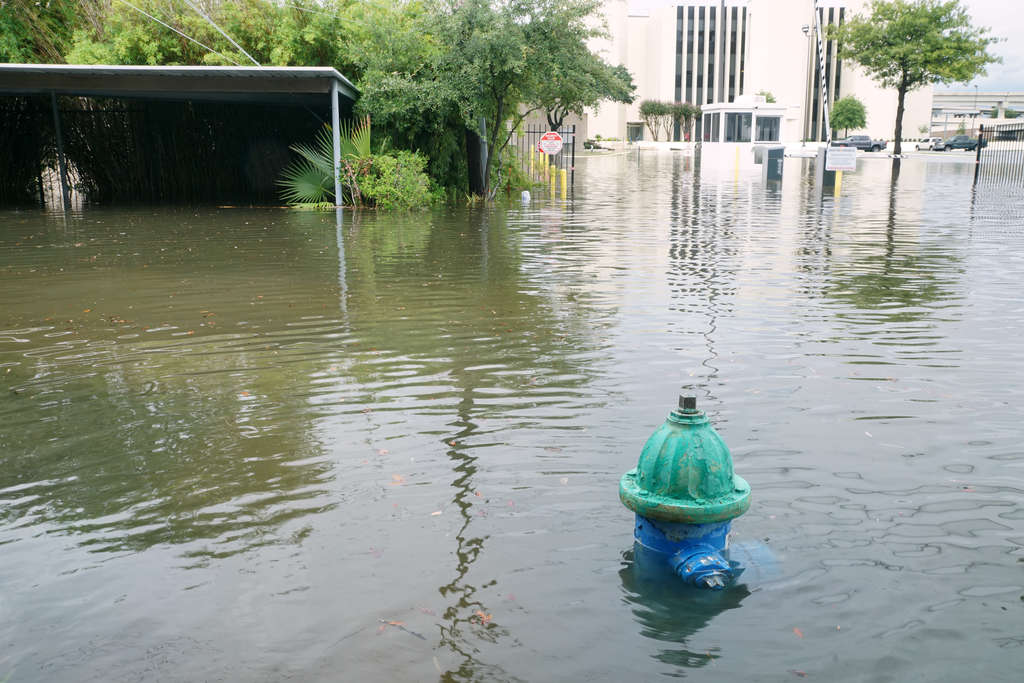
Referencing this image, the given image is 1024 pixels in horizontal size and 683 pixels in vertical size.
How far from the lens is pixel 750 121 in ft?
177

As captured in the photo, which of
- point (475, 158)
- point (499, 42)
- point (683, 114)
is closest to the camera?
point (499, 42)

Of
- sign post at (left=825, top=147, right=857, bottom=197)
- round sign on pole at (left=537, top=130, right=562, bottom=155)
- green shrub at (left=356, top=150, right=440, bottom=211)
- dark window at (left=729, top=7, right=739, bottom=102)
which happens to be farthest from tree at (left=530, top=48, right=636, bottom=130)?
dark window at (left=729, top=7, right=739, bottom=102)

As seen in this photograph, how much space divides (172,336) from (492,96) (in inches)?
642

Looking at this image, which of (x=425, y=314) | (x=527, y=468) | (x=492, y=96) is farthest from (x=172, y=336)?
(x=492, y=96)

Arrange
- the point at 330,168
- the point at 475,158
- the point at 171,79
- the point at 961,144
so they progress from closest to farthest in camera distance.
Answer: the point at 171,79 → the point at 330,168 → the point at 475,158 → the point at 961,144

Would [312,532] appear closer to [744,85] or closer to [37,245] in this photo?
[37,245]

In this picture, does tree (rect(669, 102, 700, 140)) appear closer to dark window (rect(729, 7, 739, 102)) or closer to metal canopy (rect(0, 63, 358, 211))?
dark window (rect(729, 7, 739, 102))

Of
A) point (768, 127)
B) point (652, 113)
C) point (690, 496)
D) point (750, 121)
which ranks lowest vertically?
point (690, 496)

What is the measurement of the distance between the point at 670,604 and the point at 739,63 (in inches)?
4305

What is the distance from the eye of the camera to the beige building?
306 feet

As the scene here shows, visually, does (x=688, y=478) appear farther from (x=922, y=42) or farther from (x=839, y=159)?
(x=922, y=42)

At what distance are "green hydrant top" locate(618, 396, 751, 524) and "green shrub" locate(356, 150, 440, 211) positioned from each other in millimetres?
19784

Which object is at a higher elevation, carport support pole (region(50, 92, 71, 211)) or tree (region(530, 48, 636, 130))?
tree (region(530, 48, 636, 130))

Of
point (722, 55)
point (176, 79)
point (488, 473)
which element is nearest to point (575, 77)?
point (176, 79)
